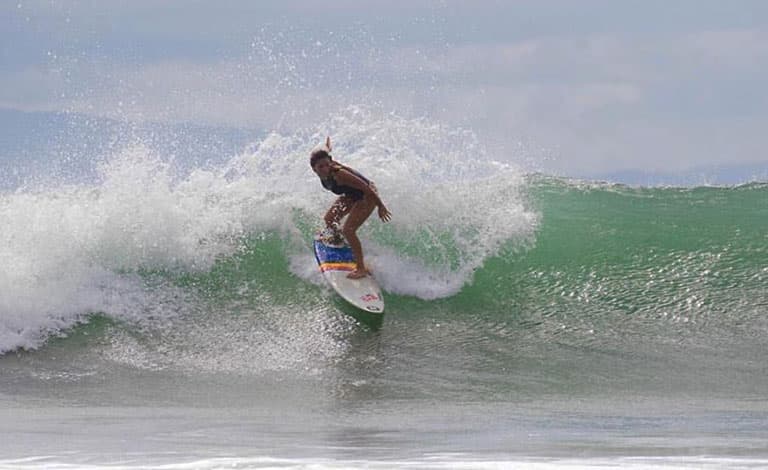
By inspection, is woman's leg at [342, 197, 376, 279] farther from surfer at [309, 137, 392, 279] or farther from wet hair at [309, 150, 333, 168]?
wet hair at [309, 150, 333, 168]

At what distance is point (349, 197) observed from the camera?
37.8 feet

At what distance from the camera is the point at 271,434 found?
7117 mm

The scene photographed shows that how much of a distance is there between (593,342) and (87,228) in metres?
4.78

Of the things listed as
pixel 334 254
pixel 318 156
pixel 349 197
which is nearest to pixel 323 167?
pixel 318 156

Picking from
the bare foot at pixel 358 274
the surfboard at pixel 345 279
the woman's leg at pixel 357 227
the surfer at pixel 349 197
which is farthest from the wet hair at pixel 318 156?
the bare foot at pixel 358 274

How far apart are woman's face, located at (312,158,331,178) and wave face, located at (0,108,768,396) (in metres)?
1.01

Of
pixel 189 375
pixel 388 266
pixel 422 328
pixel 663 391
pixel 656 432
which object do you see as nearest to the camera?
pixel 656 432

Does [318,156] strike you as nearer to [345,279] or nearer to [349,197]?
[349,197]

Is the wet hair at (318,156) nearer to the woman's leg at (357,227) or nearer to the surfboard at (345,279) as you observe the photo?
the woman's leg at (357,227)

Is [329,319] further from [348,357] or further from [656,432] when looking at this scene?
[656,432]

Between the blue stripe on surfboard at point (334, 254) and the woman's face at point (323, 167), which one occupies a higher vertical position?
the woman's face at point (323, 167)

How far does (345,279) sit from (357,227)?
1.61ft

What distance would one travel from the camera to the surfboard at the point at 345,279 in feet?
36.1

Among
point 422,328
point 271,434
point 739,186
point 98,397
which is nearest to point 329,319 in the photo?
point 422,328
